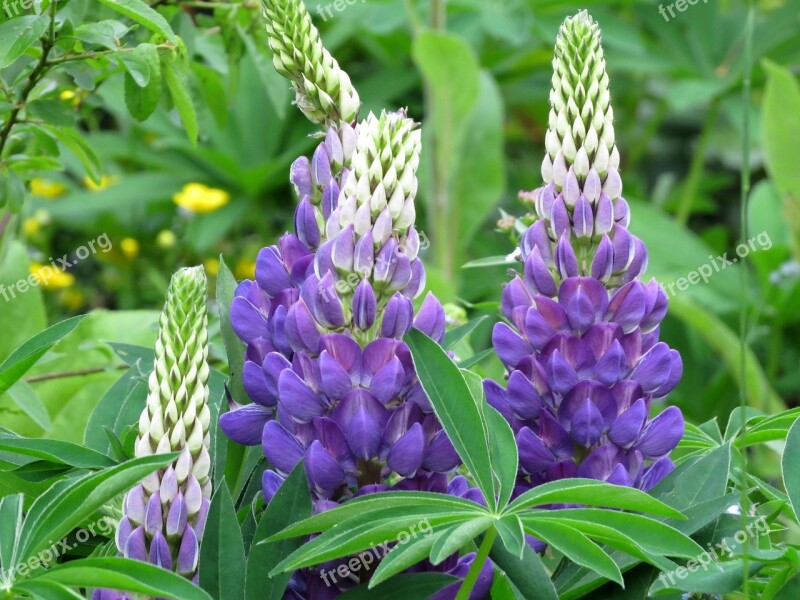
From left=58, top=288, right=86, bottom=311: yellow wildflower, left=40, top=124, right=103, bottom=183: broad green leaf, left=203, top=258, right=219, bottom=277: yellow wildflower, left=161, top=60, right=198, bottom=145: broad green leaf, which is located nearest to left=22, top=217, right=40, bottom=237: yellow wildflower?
left=58, top=288, right=86, bottom=311: yellow wildflower

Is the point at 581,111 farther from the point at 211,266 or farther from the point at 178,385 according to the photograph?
the point at 211,266

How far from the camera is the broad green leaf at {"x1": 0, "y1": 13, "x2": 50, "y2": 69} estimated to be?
0.84m

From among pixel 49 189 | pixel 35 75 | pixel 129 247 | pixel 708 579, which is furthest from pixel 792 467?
pixel 49 189

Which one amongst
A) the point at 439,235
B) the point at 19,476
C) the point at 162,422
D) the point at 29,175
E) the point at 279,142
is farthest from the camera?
the point at 279,142

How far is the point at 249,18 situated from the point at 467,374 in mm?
665

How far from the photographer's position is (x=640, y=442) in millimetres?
727

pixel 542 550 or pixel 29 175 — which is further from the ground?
pixel 29 175

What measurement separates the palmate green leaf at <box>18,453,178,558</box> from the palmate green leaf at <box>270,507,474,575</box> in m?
0.09

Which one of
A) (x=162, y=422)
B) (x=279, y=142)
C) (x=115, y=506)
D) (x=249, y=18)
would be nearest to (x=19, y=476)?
(x=115, y=506)

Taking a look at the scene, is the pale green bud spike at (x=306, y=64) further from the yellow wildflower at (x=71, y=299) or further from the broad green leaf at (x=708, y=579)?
the yellow wildflower at (x=71, y=299)

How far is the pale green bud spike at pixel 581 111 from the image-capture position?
2.31 feet

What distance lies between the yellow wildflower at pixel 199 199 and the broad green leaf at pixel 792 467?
2.05 meters

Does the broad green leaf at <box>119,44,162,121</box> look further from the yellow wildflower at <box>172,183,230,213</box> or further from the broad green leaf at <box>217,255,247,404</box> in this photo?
the yellow wildflower at <box>172,183,230,213</box>

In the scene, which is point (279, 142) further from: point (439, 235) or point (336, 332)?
point (336, 332)
